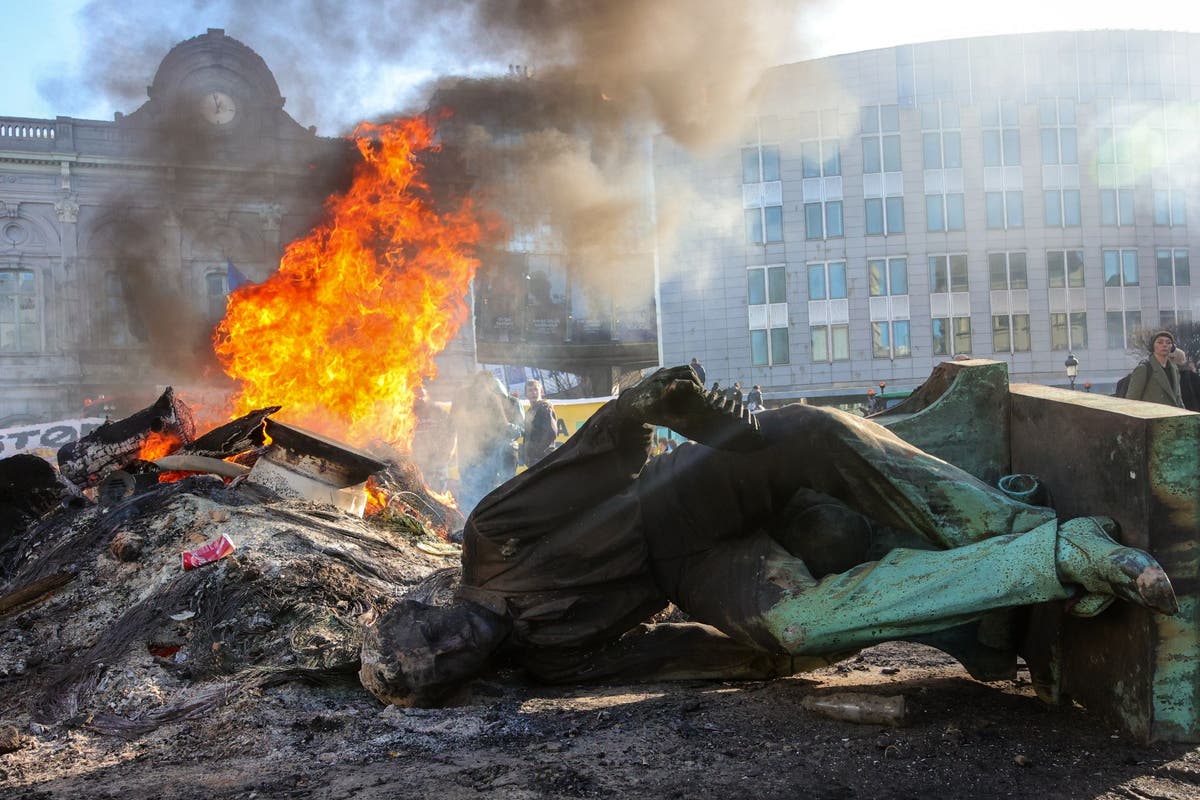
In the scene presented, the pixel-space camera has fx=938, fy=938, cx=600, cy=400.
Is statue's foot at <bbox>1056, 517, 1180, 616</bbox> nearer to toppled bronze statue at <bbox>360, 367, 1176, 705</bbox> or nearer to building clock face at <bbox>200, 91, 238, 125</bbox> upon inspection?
toppled bronze statue at <bbox>360, 367, 1176, 705</bbox>

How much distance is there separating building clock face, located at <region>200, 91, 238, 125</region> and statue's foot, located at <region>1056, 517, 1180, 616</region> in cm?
2916

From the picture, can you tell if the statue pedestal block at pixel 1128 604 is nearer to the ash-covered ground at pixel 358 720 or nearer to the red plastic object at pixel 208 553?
the ash-covered ground at pixel 358 720

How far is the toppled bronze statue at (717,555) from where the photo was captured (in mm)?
3109

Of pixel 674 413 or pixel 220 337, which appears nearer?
pixel 674 413

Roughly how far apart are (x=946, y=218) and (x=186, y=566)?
33.7m

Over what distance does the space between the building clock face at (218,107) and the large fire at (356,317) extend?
57.2 ft

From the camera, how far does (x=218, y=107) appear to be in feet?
92.3

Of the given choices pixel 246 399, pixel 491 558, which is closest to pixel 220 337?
pixel 246 399

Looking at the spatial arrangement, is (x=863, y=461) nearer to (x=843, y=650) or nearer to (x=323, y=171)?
(x=843, y=650)

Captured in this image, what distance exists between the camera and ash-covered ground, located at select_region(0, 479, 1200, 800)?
115 inches

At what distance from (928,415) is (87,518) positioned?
5537 mm

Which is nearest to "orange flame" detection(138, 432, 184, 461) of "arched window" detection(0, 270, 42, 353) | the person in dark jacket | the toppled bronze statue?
the toppled bronze statue

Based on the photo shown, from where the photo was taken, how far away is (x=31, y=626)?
16.8ft

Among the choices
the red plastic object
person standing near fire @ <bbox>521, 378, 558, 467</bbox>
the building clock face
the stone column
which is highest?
the building clock face
